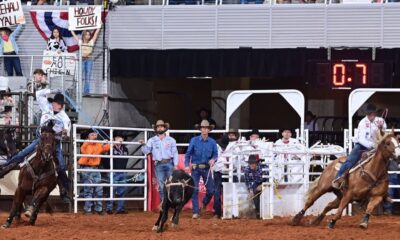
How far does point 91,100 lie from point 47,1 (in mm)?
3274

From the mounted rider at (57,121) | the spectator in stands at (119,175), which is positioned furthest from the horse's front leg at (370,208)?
the spectator in stands at (119,175)

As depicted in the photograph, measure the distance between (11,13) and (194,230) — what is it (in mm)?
12311

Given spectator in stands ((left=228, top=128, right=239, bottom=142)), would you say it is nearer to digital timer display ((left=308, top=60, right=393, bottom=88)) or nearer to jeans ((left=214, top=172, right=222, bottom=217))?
jeans ((left=214, top=172, right=222, bottom=217))

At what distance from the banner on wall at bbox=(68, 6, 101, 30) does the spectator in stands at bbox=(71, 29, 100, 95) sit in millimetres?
291

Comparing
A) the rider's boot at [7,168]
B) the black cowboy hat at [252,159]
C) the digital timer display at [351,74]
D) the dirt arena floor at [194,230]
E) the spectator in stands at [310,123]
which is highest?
the digital timer display at [351,74]

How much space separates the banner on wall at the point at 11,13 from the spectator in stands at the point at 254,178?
942cm

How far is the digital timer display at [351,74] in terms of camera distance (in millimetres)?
23406

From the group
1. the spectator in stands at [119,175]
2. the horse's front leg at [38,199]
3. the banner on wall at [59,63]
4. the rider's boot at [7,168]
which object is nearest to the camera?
the horse's front leg at [38,199]

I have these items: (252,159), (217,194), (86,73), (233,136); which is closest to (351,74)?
(233,136)

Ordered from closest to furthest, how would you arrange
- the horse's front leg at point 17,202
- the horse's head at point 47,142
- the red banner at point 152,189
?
the horse's head at point 47,142 < the horse's front leg at point 17,202 < the red banner at point 152,189

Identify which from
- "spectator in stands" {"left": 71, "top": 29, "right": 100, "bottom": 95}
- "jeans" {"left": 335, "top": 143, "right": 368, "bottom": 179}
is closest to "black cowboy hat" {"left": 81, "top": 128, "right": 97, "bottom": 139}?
"spectator in stands" {"left": 71, "top": 29, "right": 100, "bottom": 95}

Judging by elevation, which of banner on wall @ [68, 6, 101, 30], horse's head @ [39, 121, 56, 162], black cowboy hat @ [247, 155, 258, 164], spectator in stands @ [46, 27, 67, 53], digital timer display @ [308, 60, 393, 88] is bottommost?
black cowboy hat @ [247, 155, 258, 164]

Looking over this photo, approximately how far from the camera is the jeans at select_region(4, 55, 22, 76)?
27.9 m

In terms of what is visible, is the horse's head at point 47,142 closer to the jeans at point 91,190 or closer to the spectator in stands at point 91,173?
the spectator in stands at point 91,173
